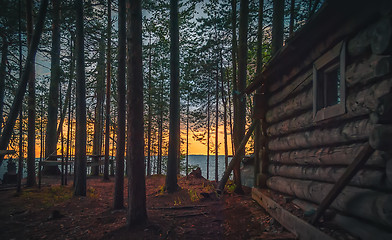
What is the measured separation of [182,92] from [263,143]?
14.3 metres

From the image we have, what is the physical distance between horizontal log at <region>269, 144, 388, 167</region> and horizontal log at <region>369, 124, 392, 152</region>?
33 centimetres

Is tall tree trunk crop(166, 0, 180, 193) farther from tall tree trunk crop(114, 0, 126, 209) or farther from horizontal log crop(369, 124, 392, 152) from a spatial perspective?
horizontal log crop(369, 124, 392, 152)

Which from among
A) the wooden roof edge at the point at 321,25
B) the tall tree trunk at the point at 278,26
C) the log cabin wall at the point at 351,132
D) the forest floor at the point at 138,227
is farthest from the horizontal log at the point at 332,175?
the tall tree trunk at the point at 278,26

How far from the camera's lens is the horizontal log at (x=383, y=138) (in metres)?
2.51

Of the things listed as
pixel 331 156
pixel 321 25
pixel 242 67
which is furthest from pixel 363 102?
pixel 242 67

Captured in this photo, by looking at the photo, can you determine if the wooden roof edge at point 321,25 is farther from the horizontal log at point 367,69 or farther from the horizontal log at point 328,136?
the horizontal log at point 328,136

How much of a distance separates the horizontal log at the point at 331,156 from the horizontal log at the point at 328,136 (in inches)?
4.6

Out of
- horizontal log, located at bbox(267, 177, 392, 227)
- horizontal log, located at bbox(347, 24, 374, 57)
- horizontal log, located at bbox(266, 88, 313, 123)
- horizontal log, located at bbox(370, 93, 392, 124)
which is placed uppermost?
horizontal log, located at bbox(347, 24, 374, 57)

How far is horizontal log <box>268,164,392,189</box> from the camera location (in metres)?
2.88

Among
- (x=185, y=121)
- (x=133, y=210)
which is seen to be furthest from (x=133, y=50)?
(x=185, y=121)

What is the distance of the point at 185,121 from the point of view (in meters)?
28.9

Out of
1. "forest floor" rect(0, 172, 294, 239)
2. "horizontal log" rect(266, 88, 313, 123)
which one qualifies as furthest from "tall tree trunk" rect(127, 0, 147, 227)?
"horizontal log" rect(266, 88, 313, 123)

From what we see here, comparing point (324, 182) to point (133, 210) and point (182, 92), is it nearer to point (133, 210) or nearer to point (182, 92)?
point (133, 210)

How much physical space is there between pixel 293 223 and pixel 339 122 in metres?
2.08
